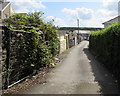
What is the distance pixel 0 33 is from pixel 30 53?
1865 mm

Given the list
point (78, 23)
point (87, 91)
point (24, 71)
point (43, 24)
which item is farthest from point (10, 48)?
point (78, 23)

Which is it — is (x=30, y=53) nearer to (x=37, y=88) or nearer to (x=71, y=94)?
(x=37, y=88)

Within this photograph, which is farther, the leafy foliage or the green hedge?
the green hedge

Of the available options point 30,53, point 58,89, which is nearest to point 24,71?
point 30,53

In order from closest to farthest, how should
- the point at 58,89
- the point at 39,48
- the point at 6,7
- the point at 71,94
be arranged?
the point at 71,94, the point at 58,89, the point at 39,48, the point at 6,7

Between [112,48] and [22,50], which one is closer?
[22,50]

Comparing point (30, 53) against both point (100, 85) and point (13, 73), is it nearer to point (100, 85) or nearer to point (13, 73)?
point (13, 73)

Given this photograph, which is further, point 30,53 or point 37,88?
point 30,53

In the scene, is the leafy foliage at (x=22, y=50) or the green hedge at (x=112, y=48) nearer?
the leafy foliage at (x=22, y=50)

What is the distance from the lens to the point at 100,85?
581cm

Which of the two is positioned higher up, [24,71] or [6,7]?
[6,7]

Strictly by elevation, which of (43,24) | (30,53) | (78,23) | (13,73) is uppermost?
(78,23)

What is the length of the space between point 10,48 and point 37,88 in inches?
67.2

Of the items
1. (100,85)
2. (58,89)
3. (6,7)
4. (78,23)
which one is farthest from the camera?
(78,23)
